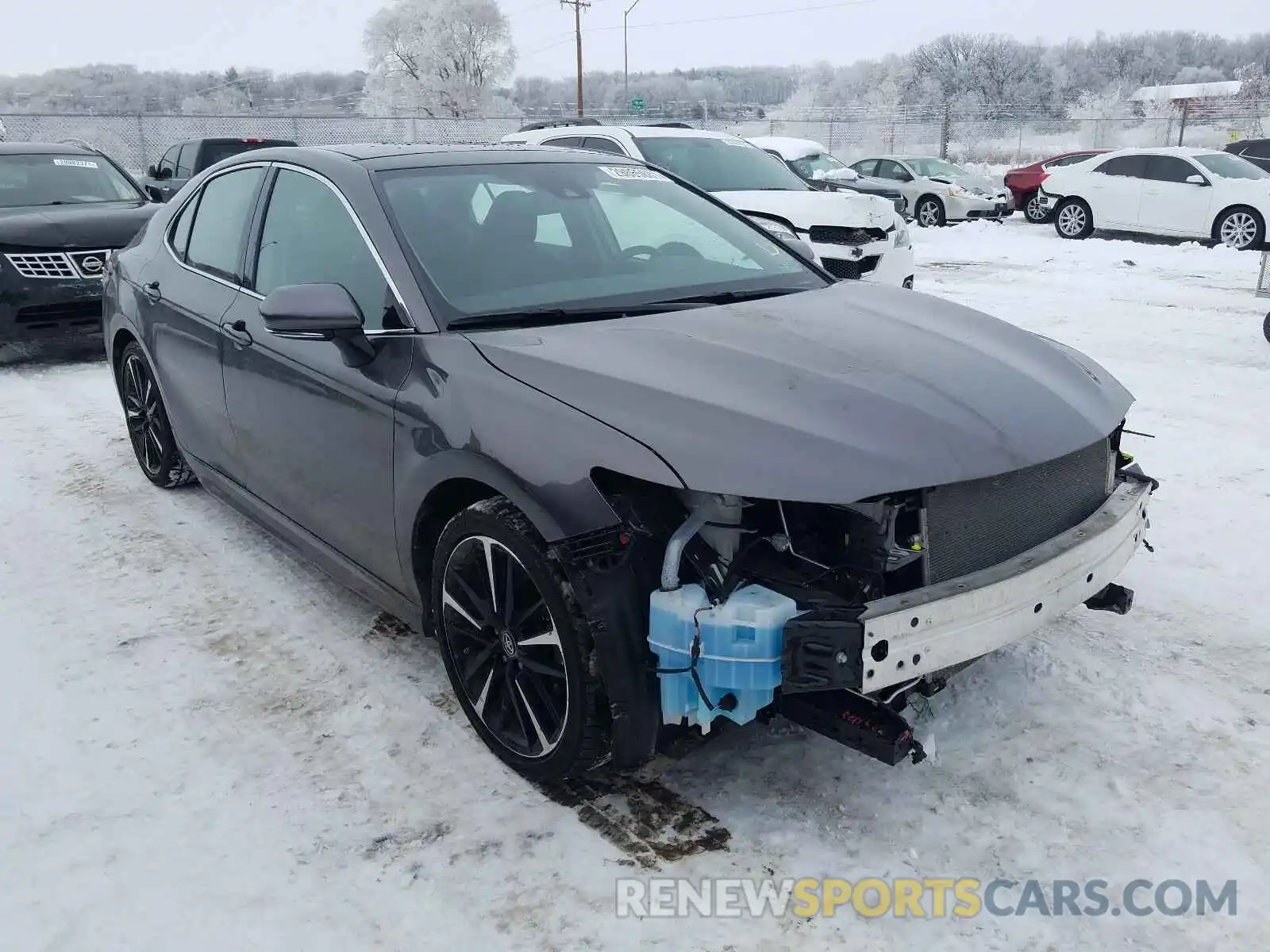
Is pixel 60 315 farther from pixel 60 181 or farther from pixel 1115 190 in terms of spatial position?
pixel 1115 190

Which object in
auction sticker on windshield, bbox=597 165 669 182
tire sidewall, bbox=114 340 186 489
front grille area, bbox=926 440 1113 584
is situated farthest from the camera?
tire sidewall, bbox=114 340 186 489

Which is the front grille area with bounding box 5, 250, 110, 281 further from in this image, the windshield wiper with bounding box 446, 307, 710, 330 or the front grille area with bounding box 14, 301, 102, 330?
the windshield wiper with bounding box 446, 307, 710, 330

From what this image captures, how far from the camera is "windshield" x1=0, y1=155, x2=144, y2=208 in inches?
347

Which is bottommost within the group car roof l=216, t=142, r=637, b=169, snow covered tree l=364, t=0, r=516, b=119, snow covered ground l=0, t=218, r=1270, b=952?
snow covered ground l=0, t=218, r=1270, b=952

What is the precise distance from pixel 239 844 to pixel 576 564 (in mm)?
1139

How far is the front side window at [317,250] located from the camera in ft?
10.0

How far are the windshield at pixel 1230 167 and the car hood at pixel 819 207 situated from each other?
869 centimetres

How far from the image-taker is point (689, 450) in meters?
2.28

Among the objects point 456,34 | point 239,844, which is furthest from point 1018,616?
point 456,34

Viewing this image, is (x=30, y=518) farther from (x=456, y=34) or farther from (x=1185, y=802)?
(x=456, y=34)

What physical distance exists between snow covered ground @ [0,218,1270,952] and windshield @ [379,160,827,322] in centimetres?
131

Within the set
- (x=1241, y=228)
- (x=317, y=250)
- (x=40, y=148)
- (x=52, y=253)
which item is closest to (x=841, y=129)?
(x=1241, y=228)

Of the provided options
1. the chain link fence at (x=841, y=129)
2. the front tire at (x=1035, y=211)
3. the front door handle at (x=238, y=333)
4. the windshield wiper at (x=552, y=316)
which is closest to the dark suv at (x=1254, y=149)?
the front tire at (x=1035, y=211)

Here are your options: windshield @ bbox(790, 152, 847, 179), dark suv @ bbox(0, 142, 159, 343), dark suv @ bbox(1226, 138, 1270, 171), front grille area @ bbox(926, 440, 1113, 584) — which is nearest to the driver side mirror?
front grille area @ bbox(926, 440, 1113, 584)
